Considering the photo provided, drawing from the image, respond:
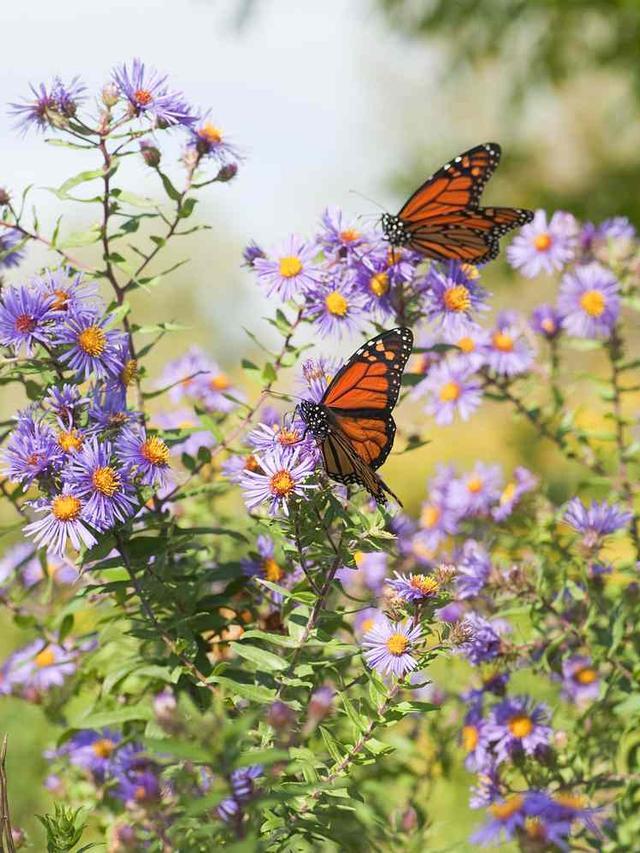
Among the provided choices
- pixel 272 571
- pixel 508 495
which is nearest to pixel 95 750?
pixel 272 571

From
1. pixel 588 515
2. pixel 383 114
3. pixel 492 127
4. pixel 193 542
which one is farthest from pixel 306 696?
pixel 383 114

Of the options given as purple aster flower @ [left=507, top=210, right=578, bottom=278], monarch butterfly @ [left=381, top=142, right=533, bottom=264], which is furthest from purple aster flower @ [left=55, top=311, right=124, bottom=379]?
purple aster flower @ [left=507, top=210, right=578, bottom=278]

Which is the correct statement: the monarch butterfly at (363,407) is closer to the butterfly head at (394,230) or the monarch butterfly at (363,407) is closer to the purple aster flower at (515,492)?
the butterfly head at (394,230)

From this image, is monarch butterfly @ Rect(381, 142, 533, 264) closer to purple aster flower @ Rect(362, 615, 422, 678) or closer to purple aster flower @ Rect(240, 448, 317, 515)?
purple aster flower @ Rect(240, 448, 317, 515)

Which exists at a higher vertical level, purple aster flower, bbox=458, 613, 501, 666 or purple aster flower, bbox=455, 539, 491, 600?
purple aster flower, bbox=455, 539, 491, 600

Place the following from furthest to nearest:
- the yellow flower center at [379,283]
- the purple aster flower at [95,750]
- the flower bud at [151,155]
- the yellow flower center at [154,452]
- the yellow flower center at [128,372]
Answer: the purple aster flower at [95,750], the yellow flower center at [379,283], the flower bud at [151,155], the yellow flower center at [128,372], the yellow flower center at [154,452]

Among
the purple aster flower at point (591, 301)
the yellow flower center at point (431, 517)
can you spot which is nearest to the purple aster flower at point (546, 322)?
the purple aster flower at point (591, 301)
